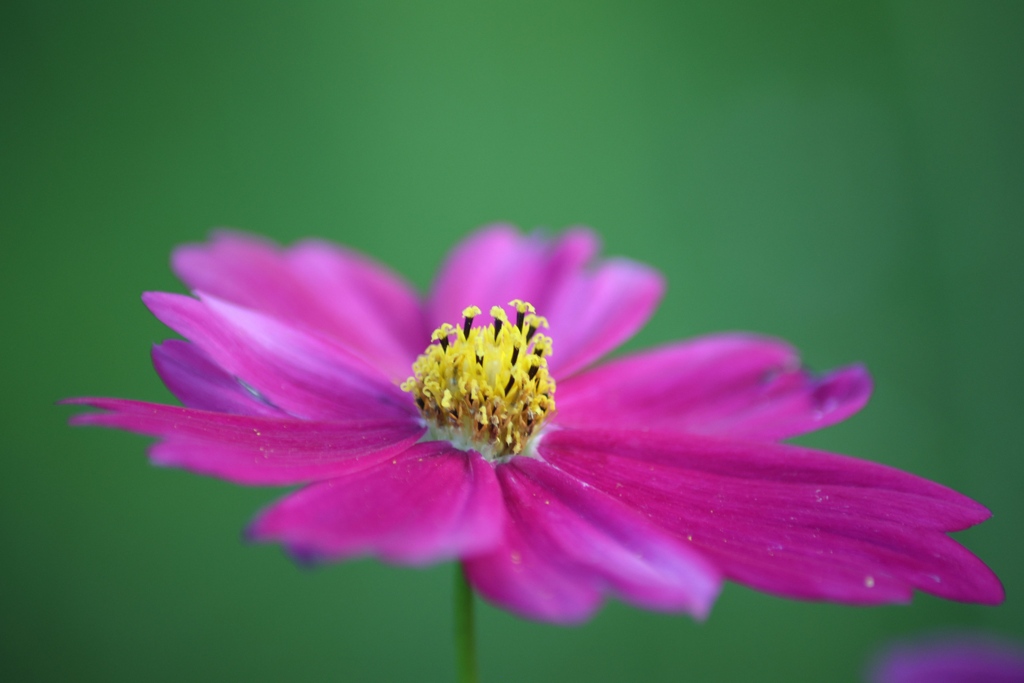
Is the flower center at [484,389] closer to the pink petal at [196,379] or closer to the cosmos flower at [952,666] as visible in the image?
the pink petal at [196,379]

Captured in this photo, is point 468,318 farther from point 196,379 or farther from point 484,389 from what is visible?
point 196,379

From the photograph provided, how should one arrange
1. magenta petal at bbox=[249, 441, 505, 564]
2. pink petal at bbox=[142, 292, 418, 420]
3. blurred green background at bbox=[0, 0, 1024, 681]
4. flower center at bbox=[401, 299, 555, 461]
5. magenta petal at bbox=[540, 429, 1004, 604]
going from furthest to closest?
blurred green background at bbox=[0, 0, 1024, 681], flower center at bbox=[401, 299, 555, 461], pink petal at bbox=[142, 292, 418, 420], magenta petal at bbox=[540, 429, 1004, 604], magenta petal at bbox=[249, 441, 505, 564]

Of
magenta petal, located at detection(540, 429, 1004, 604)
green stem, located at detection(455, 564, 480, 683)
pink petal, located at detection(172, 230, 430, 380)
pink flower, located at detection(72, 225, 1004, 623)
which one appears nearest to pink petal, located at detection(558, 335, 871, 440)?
pink flower, located at detection(72, 225, 1004, 623)

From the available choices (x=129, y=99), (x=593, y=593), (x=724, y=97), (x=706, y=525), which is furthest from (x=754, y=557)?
(x=724, y=97)

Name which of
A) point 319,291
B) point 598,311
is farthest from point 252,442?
point 598,311

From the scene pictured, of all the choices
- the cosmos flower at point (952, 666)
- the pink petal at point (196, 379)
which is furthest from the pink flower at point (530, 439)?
the cosmos flower at point (952, 666)

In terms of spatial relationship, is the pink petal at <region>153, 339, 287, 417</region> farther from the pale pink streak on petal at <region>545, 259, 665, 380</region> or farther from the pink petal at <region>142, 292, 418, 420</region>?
the pale pink streak on petal at <region>545, 259, 665, 380</region>
